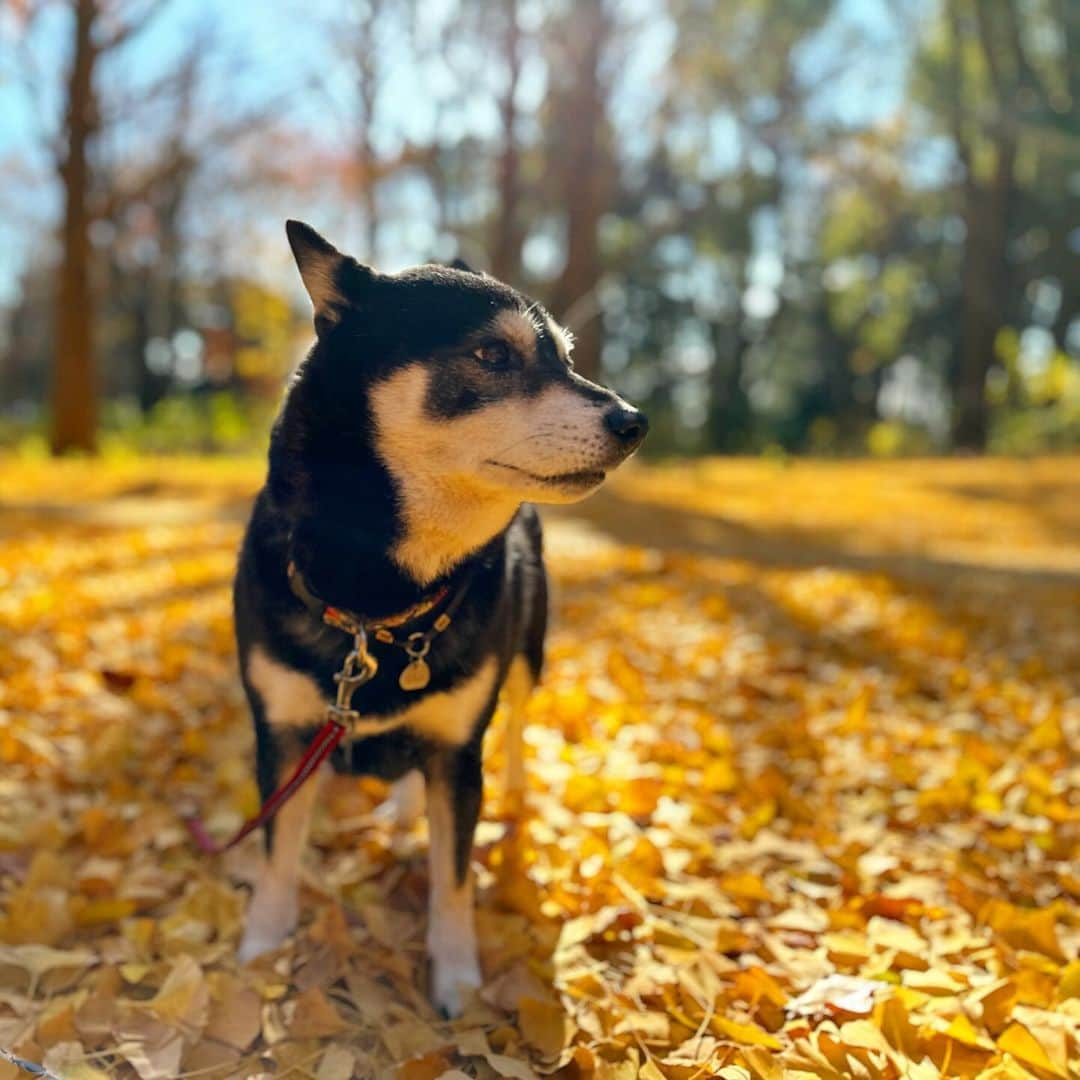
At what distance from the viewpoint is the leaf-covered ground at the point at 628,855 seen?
2.03 metres

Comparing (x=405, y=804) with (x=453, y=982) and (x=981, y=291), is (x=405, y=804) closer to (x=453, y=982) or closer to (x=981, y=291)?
(x=453, y=982)

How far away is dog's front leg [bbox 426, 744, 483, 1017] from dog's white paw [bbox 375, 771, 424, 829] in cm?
62

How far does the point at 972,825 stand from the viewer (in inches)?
121

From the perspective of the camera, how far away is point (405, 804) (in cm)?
303

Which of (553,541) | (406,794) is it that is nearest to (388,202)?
(553,541)

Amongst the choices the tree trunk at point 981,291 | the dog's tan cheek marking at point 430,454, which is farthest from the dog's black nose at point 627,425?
the tree trunk at point 981,291

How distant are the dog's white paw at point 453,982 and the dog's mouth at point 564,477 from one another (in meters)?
1.14

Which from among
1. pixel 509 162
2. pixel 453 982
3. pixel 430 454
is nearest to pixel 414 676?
pixel 430 454

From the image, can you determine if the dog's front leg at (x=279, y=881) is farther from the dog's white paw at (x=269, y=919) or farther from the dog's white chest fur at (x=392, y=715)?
the dog's white chest fur at (x=392, y=715)

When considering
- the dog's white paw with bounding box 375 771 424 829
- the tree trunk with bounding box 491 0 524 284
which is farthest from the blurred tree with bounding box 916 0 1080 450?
the dog's white paw with bounding box 375 771 424 829

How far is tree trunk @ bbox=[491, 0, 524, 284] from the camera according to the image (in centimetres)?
1393

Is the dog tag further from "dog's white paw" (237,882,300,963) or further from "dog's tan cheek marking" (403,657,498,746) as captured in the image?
"dog's white paw" (237,882,300,963)

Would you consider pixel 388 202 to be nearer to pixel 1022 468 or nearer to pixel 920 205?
pixel 920 205

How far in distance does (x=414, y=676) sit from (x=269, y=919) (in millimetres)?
767
